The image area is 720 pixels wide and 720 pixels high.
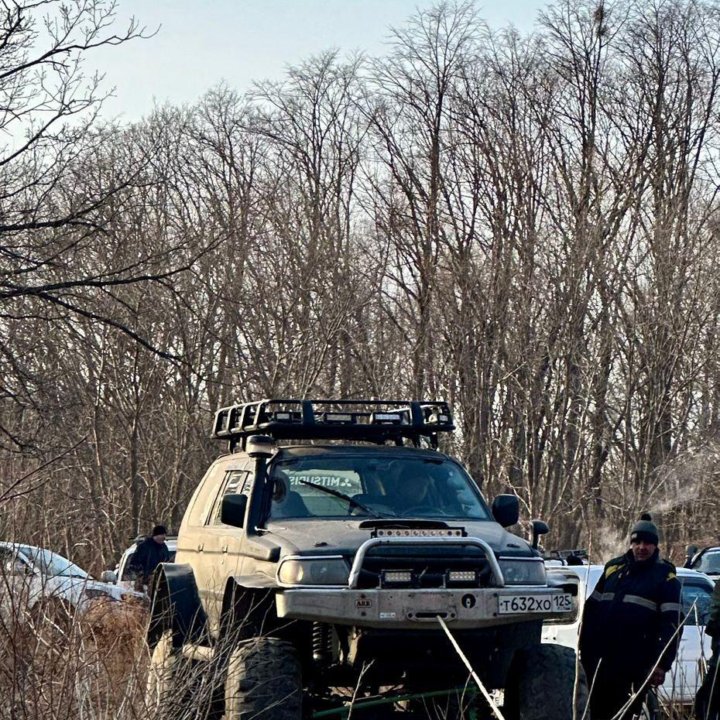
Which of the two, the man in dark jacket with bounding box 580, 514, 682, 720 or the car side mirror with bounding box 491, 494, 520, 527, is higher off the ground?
the car side mirror with bounding box 491, 494, 520, 527

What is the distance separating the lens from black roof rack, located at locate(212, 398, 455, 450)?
405 inches

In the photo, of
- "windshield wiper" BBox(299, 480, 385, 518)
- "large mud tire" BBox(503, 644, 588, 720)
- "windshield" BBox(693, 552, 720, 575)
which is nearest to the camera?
"large mud tire" BBox(503, 644, 588, 720)

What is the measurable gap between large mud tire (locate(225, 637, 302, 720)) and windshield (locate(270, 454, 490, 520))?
135 centimetres

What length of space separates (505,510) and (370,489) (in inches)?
38.3

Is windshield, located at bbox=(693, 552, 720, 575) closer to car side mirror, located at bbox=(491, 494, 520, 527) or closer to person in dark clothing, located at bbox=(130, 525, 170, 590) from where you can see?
person in dark clothing, located at bbox=(130, 525, 170, 590)

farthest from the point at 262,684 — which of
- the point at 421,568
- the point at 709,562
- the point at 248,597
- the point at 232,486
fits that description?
the point at 709,562

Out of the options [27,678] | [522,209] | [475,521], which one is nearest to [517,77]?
[522,209]

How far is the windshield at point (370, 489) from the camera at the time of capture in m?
9.55

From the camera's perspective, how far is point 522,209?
1313 inches

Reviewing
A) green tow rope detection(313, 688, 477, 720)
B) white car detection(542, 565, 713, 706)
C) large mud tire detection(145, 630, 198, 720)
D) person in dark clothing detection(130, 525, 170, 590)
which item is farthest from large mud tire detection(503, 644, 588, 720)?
person in dark clothing detection(130, 525, 170, 590)

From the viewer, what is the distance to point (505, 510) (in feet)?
32.4

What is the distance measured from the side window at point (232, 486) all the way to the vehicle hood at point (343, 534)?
1.96ft

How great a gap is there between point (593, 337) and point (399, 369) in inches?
179

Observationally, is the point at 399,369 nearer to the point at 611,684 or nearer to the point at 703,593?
the point at 703,593
